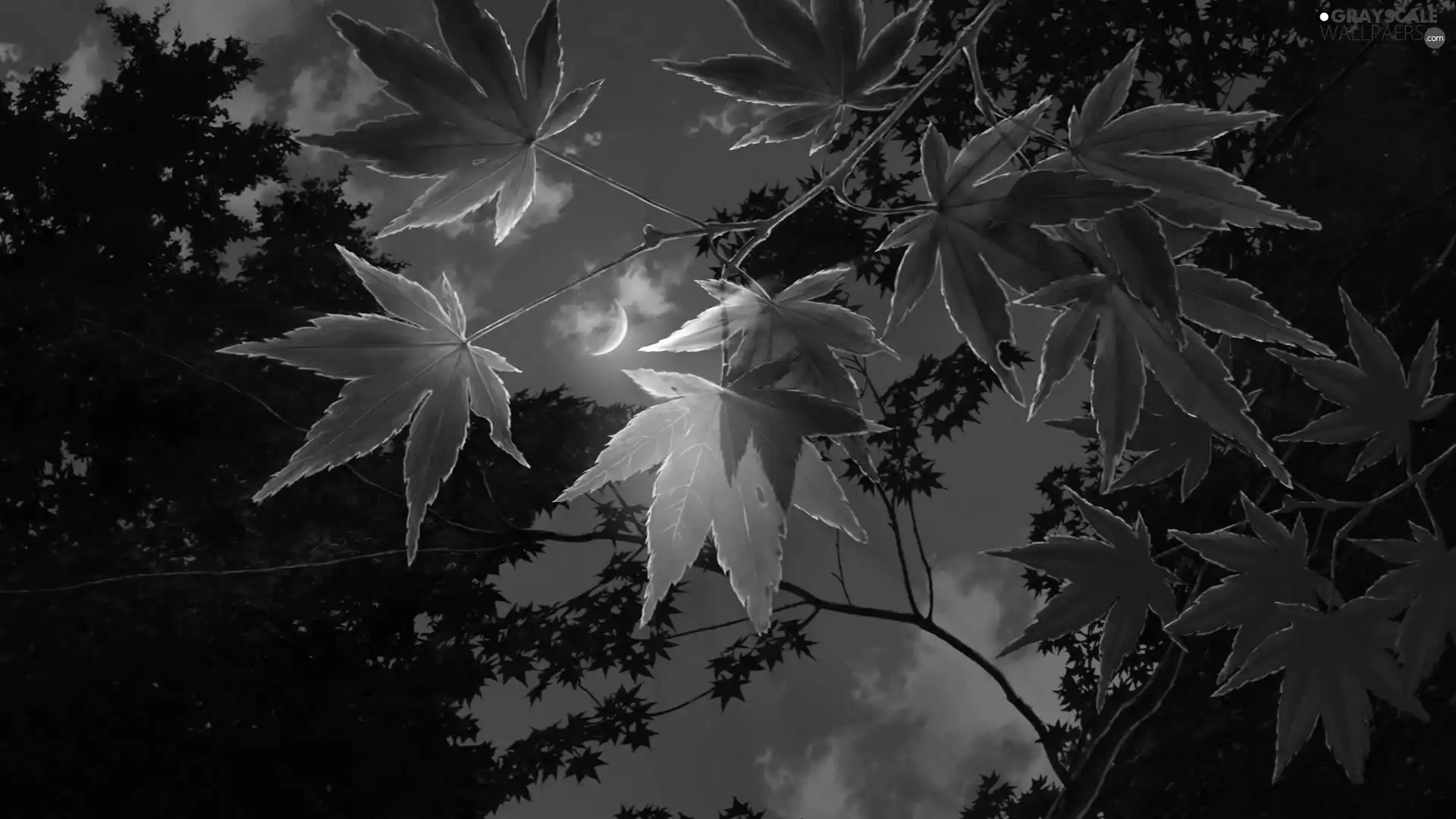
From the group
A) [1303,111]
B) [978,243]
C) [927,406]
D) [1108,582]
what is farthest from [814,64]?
[927,406]

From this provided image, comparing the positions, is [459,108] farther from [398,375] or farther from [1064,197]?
[1064,197]

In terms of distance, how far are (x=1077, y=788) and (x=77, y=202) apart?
869 centimetres

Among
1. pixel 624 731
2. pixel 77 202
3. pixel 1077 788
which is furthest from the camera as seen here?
pixel 77 202

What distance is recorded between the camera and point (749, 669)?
3.29 m

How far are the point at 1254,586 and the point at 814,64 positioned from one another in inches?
21.6

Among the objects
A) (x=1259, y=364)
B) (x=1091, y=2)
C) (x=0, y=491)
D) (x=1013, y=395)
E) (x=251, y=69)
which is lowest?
(x=1013, y=395)

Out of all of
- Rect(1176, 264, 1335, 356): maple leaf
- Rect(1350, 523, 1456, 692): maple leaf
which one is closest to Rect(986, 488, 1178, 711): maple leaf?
Rect(1350, 523, 1456, 692): maple leaf

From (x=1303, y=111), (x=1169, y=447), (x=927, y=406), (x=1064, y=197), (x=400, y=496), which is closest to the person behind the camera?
(x=1064, y=197)

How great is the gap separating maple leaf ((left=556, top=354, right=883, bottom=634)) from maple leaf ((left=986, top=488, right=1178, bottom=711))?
31cm

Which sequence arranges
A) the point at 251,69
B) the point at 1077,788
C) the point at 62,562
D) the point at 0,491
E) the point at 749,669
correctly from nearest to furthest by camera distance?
the point at 1077,788 < the point at 749,669 < the point at 62,562 < the point at 0,491 < the point at 251,69

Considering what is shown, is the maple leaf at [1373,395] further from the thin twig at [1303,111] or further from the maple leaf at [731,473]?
the maple leaf at [731,473]

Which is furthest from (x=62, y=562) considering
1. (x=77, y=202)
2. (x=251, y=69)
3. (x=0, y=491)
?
(x=251, y=69)

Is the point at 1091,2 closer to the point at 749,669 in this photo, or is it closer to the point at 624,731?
the point at 749,669

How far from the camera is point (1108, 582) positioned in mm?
730
